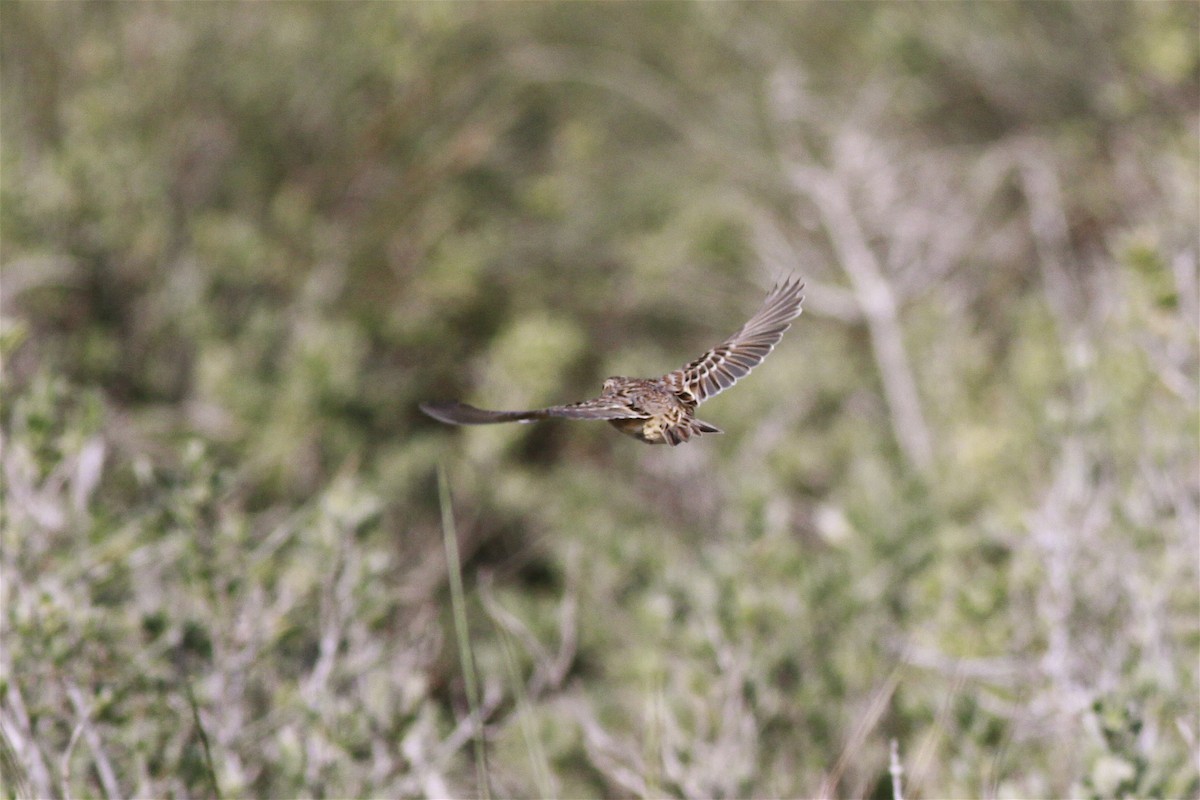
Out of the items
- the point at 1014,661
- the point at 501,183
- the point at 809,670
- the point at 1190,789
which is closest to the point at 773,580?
the point at 809,670

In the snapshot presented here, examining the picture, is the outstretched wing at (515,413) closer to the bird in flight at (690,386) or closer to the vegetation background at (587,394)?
the bird in flight at (690,386)

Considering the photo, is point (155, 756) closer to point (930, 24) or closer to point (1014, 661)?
point (1014, 661)

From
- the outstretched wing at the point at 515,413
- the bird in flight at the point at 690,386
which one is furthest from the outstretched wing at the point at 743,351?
the outstretched wing at the point at 515,413

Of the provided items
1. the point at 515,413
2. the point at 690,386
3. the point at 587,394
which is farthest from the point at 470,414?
the point at 587,394

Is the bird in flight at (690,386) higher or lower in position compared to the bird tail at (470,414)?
higher

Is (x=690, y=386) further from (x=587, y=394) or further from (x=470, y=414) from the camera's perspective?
(x=587, y=394)

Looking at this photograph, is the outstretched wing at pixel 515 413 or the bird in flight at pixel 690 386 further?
the bird in flight at pixel 690 386

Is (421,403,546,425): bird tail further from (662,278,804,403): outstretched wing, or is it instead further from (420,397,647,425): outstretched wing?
(662,278,804,403): outstretched wing
